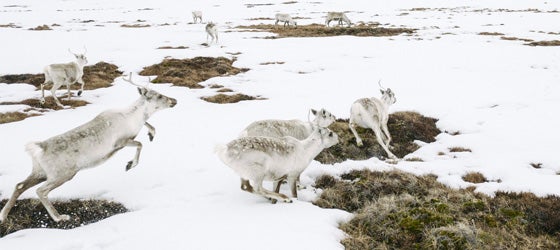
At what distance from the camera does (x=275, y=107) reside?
1483cm

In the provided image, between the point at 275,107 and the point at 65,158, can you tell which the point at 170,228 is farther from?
the point at 275,107

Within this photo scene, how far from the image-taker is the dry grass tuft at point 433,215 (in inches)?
245

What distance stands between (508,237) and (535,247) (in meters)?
0.39

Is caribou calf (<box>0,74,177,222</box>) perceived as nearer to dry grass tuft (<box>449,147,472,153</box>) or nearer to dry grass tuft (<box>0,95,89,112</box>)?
dry grass tuft (<box>0,95,89,112</box>)

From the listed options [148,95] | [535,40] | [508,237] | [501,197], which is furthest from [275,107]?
[535,40]

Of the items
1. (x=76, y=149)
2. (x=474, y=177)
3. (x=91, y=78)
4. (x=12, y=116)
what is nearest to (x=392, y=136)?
(x=474, y=177)

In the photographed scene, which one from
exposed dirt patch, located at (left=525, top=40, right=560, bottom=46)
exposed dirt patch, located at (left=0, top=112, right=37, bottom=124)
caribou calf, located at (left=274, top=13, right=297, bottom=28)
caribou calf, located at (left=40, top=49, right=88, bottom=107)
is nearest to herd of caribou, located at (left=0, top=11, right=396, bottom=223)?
exposed dirt patch, located at (left=0, top=112, right=37, bottom=124)

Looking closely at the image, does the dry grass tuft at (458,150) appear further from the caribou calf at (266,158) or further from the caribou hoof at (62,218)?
the caribou hoof at (62,218)

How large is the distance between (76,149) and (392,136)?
8.98m

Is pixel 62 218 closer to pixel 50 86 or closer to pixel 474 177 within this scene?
pixel 474 177

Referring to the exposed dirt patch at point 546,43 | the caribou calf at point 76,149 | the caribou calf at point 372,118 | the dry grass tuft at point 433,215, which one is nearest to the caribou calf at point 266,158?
the dry grass tuft at point 433,215

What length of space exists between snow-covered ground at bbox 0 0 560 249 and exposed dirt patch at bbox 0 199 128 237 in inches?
10.1

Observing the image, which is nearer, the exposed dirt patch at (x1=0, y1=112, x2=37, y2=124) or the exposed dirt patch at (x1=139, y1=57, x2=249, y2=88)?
the exposed dirt patch at (x1=0, y1=112, x2=37, y2=124)

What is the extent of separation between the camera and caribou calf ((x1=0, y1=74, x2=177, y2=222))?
6922mm
